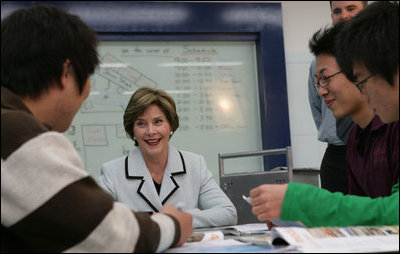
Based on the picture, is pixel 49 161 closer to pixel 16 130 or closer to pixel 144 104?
pixel 16 130

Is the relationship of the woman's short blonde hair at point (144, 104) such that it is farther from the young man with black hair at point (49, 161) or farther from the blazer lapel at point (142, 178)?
the young man with black hair at point (49, 161)

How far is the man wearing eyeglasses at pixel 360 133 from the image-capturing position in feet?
5.23

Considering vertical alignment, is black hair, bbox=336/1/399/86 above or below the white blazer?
above

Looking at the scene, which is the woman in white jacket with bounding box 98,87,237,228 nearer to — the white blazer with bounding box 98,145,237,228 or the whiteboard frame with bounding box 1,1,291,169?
the white blazer with bounding box 98,145,237,228

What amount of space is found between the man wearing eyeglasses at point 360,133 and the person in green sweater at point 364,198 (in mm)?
54

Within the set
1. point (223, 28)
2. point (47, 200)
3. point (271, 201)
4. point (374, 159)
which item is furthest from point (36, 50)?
point (223, 28)

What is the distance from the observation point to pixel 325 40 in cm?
209

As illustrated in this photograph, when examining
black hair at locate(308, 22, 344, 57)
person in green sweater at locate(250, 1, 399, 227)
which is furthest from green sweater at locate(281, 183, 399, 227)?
black hair at locate(308, 22, 344, 57)

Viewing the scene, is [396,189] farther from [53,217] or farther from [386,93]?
[53,217]

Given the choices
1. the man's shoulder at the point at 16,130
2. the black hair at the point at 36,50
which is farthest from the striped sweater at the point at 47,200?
the black hair at the point at 36,50

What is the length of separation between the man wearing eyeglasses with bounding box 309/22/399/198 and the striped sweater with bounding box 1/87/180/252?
80cm

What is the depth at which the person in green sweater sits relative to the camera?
130cm

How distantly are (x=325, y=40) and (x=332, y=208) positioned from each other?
38.4 inches

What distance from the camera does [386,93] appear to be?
4.48ft
